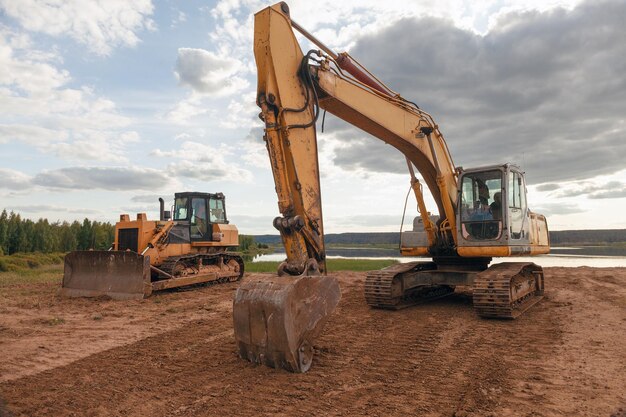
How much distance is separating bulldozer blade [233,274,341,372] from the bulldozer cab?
9.89 m

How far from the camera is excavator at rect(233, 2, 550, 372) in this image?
5355 mm

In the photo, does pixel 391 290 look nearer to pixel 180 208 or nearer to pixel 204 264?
pixel 204 264

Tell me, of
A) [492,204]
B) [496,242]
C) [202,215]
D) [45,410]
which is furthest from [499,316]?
[202,215]

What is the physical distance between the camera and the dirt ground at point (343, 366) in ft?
14.4

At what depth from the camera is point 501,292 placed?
8.10 meters

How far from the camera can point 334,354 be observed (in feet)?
20.0

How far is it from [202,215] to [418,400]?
12.0m

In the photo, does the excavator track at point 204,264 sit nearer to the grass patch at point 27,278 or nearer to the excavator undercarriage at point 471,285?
the grass patch at point 27,278

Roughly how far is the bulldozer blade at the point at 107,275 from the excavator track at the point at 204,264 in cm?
131

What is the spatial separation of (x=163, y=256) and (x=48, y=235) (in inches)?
1162

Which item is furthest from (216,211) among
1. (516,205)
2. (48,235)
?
(48,235)

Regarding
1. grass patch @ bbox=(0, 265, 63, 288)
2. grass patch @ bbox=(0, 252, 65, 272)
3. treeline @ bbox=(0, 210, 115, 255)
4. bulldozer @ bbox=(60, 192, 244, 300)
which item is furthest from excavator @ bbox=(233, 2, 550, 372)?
treeline @ bbox=(0, 210, 115, 255)

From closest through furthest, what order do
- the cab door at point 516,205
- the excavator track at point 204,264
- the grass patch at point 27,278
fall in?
the cab door at point 516,205
the excavator track at point 204,264
the grass patch at point 27,278

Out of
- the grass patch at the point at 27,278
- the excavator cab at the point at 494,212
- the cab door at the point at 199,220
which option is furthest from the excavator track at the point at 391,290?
the grass patch at the point at 27,278
